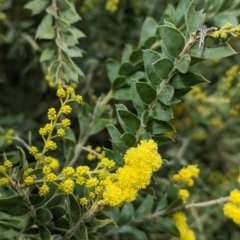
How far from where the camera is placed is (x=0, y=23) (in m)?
1.39

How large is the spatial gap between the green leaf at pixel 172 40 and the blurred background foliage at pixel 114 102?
459mm

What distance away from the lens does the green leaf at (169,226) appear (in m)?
0.97

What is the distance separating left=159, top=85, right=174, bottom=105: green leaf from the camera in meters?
0.83

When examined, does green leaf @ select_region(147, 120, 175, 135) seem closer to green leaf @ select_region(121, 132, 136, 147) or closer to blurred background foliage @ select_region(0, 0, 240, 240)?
green leaf @ select_region(121, 132, 136, 147)

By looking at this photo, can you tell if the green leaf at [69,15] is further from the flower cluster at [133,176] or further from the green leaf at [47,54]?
the flower cluster at [133,176]

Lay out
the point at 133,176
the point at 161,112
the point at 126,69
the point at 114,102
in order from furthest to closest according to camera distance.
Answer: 1. the point at 114,102
2. the point at 126,69
3. the point at 161,112
4. the point at 133,176

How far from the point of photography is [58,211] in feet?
2.75

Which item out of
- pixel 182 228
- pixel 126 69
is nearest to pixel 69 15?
pixel 126 69

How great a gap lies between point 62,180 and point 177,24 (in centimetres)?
47

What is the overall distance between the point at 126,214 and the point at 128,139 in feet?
0.81

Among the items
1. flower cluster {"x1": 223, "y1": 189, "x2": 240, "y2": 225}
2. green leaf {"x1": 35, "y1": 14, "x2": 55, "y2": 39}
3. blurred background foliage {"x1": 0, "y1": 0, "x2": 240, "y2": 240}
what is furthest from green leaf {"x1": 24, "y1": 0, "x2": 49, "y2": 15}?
flower cluster {"x1": 223, "y1": 189, "x2": 240, "y2": 225}

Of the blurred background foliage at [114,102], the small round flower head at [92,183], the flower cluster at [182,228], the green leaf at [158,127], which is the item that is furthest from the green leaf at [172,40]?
the blurred background foliage at [114,102]

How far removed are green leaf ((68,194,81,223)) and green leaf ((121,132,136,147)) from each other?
5.1 inches

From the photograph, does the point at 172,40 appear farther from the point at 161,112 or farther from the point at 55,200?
the point at 55,200
